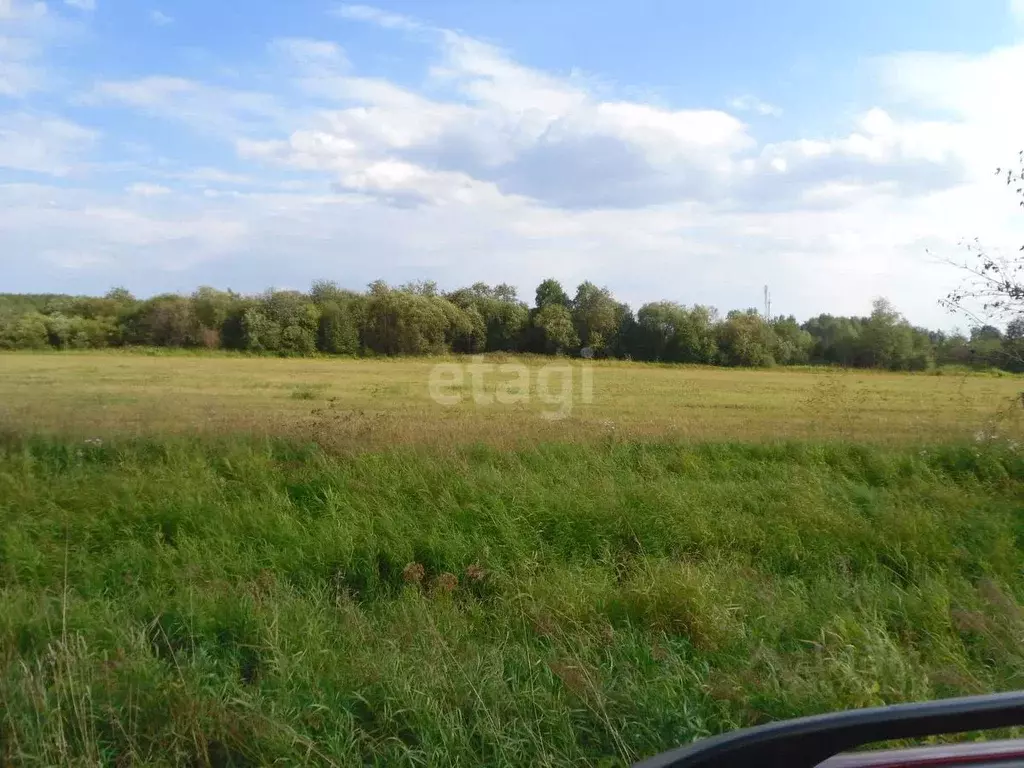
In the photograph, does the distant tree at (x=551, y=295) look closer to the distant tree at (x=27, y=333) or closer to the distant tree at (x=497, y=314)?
the distant tree at (x=497, y=314)

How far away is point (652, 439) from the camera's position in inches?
425

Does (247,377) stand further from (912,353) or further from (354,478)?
(912,353)

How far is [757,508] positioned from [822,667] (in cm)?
395

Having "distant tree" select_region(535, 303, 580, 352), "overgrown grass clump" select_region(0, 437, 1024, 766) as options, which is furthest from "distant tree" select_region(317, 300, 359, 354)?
"overgrown grass clump" select_region(0, 437, 1024, 766)

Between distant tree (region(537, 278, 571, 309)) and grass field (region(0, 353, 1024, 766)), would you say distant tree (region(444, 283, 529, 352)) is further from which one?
grass field (region(0, 353, 1024, 766))

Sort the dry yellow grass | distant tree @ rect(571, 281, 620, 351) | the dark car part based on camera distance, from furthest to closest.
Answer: distant tree @ rect(571, 281, 620, 351) → the dry yellow grass → the dark car part

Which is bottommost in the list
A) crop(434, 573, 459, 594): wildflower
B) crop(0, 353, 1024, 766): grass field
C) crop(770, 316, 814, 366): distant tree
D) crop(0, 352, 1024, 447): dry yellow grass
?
crop(434, 573, 459, 594): wildflower

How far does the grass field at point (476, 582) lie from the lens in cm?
346

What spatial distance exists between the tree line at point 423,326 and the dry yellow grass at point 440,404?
366cm

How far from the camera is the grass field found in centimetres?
346

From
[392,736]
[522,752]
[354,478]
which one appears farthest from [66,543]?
[522,752]

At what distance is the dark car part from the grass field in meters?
1.66

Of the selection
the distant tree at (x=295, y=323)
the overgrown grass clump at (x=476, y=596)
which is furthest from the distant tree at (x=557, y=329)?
the overgrown grass clump at (x=476, y=596)

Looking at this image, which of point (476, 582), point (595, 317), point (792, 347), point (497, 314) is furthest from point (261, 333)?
point (476, 582)
